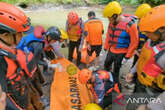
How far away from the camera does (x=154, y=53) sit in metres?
1.61

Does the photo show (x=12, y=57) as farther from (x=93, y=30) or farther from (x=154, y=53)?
(x=93, y=30)

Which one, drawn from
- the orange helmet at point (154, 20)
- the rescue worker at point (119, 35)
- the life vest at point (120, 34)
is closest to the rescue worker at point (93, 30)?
the rescue worker at point (119, 35)

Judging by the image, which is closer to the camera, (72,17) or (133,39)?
(133,39)

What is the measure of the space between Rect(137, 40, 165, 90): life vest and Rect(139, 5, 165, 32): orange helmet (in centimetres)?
20

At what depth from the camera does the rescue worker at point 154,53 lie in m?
1.51

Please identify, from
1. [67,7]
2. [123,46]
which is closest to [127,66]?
[123,46]

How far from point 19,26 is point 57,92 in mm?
1975

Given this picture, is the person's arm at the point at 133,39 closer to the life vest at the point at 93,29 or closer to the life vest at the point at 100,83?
the life vest at the point at 100,83

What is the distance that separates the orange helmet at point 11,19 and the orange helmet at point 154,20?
1270 millimetres

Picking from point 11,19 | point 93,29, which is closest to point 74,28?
point 93,29

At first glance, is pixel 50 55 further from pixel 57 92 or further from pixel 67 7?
pixel 67 7

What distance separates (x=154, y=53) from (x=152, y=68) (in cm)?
17

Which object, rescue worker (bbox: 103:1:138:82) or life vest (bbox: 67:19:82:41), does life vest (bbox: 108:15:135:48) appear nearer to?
rescue worker (bbox: 103:1:138:82)

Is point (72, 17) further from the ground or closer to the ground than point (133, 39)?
further from the ground
